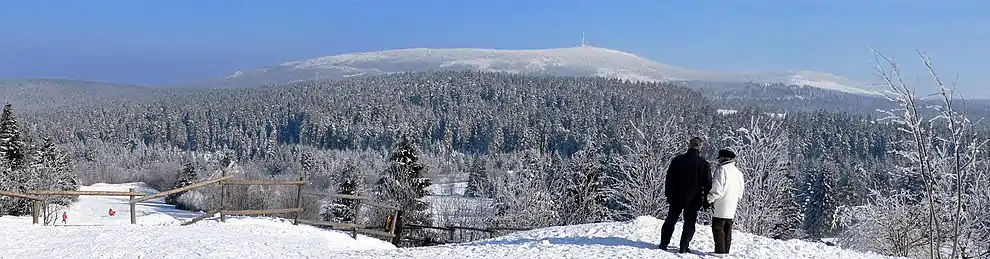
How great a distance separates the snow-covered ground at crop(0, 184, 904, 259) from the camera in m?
12.1

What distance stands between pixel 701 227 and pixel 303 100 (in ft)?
622

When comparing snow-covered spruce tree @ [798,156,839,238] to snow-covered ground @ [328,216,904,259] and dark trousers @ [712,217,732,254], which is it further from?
dark trousers @ [712,217,732,254]

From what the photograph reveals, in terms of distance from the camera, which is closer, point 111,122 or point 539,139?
point 539,139

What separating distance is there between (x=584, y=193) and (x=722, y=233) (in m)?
25.6

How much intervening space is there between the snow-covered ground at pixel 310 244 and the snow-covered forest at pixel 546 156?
2956mm

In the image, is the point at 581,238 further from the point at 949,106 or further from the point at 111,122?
the point at 111,122

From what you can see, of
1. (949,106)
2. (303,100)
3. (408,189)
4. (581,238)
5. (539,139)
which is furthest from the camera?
(303,100)

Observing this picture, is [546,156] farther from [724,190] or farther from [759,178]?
[724,190]

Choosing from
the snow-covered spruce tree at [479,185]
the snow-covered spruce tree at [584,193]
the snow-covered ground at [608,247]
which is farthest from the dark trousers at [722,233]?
the snow-covered spruce tree at [479,185]

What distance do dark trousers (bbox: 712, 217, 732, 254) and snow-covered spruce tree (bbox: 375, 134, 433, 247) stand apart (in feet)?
84.5

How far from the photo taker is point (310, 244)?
51.3 ft

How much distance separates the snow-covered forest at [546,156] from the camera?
2342cm

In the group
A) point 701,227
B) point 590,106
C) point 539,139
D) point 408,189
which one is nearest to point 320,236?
point 701,227

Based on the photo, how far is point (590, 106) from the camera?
176m
